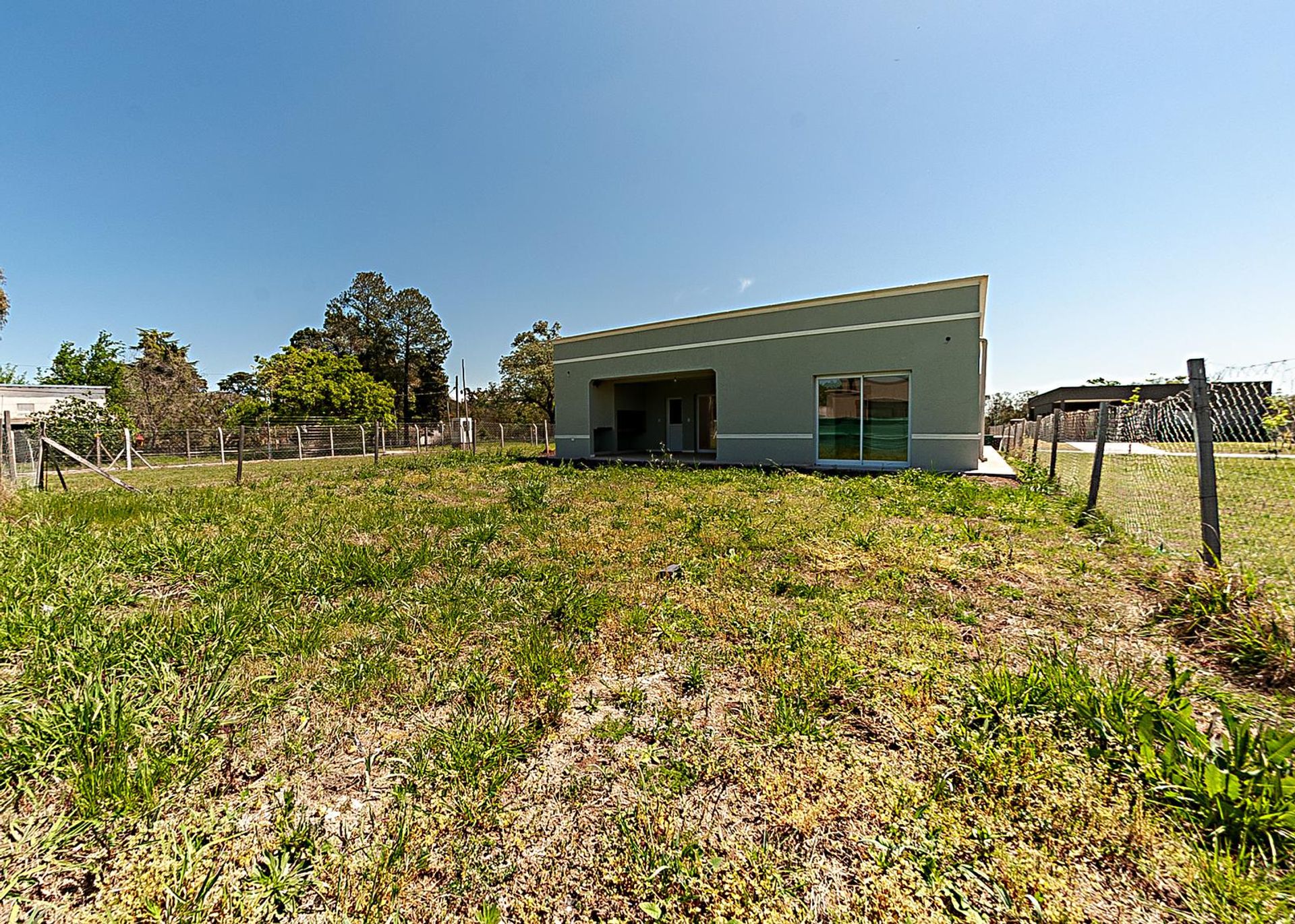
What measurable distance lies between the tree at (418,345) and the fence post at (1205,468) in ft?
142

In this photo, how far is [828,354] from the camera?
37.4 ft

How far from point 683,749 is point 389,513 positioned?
18.1ft

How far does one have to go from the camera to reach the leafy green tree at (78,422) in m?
18.4

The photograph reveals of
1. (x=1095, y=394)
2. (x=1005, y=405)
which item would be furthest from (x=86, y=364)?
(x=1005, y=405)

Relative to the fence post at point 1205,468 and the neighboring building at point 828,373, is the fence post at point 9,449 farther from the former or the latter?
the fence post at point 1205,468

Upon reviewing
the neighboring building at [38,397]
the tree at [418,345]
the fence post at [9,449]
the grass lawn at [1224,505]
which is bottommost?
the grass lawn at [1224,505]

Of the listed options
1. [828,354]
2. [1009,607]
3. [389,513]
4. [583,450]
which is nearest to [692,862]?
[1009,607]

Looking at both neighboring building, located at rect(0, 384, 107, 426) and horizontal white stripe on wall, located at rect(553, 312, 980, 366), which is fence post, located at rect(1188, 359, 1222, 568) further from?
neighboring building, located at rect(0, 384, 107, 426)

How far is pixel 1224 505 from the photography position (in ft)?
17.9

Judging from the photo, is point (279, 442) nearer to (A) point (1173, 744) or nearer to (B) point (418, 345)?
(B) point (418, 345)

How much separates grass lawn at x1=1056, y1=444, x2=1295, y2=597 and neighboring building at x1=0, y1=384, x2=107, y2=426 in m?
36.6

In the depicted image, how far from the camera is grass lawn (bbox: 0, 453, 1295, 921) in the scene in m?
1.47

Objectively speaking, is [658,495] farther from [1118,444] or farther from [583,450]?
[583,450]

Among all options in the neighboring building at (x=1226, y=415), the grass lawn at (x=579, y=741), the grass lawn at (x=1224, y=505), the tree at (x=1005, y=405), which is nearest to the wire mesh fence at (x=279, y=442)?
the grass lawn at (x=579, y=741)
